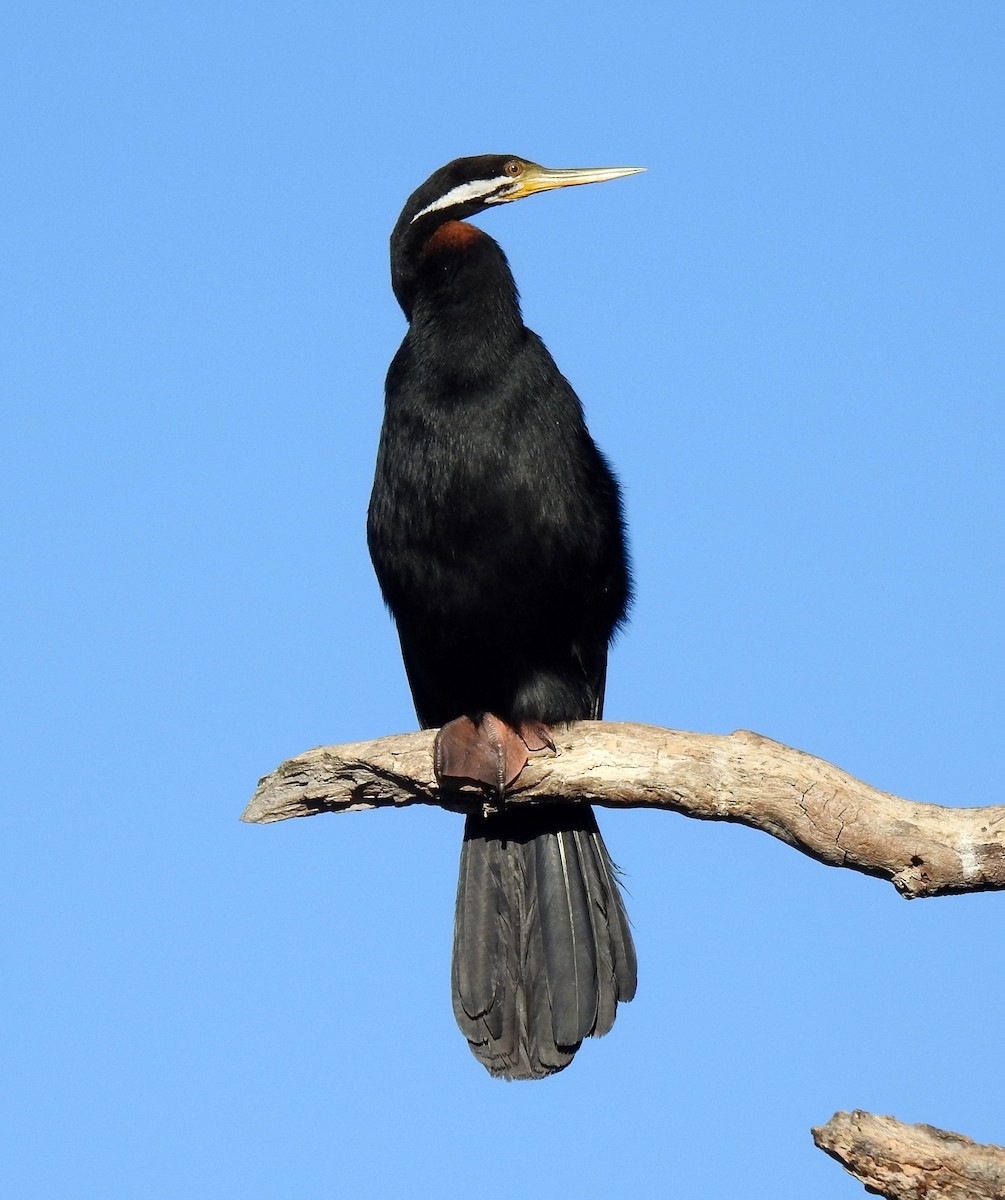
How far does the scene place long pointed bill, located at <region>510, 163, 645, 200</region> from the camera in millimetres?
5102

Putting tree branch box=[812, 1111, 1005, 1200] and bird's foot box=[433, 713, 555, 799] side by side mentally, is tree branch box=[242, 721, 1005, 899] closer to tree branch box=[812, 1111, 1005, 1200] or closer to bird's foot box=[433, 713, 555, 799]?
bird's foot box=[433, 713, 555, 799]

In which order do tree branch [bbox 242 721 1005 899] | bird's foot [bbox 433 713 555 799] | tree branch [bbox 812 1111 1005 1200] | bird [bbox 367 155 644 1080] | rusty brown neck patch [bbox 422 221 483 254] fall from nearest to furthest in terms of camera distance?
tree branch [bbox 812 1111 1005 1200]
tree branch [bbox 242 721 1005 899]
bird's foot [bbox 433 713 555 799]
bird [bbox 367 155 644 1080]
rusty brown neck patch [bbox 422 221 483 254]

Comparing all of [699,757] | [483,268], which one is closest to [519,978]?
[699,757]

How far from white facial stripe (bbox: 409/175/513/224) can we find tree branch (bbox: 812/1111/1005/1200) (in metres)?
3.05

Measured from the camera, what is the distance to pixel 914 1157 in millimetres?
3273

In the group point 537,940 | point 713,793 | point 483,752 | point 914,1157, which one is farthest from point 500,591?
point 914,1157

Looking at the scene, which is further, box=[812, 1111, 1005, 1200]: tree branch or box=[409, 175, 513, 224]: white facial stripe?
box=[409, 175, 513, 224]: white facial stripe

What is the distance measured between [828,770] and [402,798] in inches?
49.5

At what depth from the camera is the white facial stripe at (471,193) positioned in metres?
4.92

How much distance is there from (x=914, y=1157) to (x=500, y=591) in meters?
2.04

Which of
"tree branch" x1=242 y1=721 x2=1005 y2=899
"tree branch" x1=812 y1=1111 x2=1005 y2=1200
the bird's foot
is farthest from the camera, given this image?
the bird's foot

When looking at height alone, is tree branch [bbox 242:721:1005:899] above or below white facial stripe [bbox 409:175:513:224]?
below

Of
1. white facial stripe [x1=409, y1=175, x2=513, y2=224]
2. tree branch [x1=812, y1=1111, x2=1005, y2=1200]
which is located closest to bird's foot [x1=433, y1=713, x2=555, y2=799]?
tree branch [x1=812, y1=1111, x2=1005, y2=1200]

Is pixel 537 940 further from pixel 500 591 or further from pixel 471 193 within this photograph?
pixel 471 193
